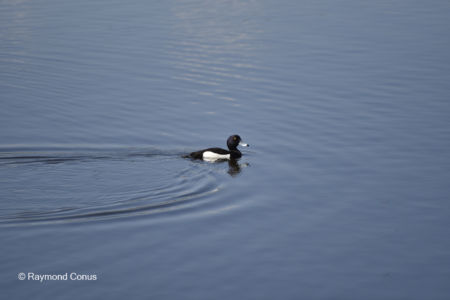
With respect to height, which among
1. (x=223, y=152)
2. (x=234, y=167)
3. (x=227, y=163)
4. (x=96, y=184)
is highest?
(x=223, y=152)

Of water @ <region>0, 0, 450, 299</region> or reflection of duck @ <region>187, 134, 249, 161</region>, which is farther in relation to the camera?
reflection of duck @ <region>187, 134, 249, 161</region>

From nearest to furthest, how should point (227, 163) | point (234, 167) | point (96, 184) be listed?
1. point (96, 184)
2. point (234, 167)
3. point (227, 163)

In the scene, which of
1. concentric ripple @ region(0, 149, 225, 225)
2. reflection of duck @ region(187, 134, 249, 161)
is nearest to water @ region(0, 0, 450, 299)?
concentric ripple @ region(0, 149, 225, 225)

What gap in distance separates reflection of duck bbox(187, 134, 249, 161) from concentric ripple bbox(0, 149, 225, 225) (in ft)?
1.06

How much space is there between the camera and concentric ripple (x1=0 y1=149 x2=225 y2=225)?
1065 cm

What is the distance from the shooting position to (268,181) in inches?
495

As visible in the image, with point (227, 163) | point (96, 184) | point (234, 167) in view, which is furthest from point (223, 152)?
point (96, 184)

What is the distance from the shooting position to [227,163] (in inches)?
550

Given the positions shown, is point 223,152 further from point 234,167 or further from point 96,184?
point 96,184

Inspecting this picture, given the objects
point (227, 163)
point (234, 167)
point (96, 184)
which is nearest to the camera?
point (96, 184)

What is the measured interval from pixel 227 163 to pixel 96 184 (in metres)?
3.13

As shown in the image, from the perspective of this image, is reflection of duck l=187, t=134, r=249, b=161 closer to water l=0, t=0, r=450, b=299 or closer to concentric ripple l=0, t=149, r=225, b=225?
water l=0, t=0, r=450, b=299

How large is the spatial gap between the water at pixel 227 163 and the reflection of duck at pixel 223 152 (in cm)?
19

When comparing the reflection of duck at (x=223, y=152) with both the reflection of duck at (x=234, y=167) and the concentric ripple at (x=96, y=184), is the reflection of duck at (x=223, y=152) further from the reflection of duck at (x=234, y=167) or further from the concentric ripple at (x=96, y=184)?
the concentric ripple at (x=96, y=184)
